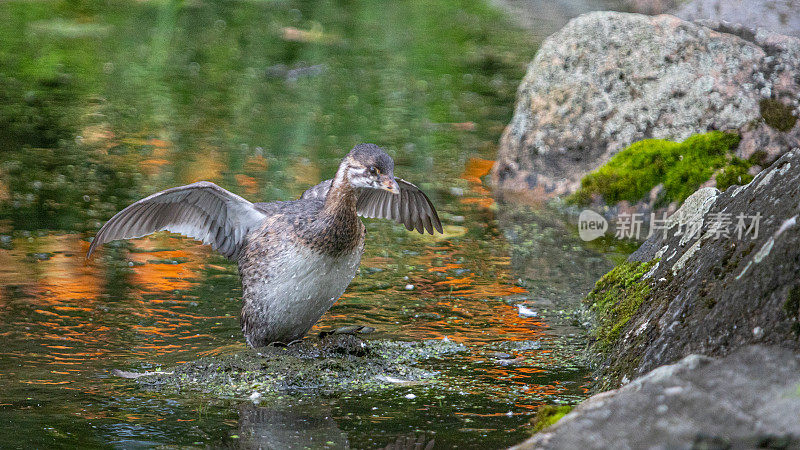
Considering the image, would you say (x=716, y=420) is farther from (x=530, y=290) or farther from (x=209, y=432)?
(x=530, y=290)

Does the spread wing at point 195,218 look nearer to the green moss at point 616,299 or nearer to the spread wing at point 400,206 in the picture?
the spread wing at point 400,206

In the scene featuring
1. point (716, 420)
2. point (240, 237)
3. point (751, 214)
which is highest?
point (751, 214)

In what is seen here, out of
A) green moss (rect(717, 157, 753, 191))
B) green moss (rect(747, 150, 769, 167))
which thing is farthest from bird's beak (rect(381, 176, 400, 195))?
green moss (rect(747, 150, 769, 167))

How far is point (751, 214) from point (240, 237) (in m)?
2.91

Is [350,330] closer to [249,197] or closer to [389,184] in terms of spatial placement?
[389,184]

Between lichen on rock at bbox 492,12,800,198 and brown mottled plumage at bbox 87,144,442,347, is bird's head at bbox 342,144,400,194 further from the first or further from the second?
lichen on rock at bbox 492,12,800,198

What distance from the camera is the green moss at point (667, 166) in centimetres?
858

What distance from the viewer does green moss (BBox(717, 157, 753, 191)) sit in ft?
27.6

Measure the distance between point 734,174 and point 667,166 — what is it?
0.57 meters

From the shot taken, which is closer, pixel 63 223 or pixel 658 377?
pixel 658 377

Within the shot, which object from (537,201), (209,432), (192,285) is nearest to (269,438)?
(209,432)

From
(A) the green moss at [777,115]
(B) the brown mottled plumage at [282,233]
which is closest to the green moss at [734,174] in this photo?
(A) the green moss at [777,115]

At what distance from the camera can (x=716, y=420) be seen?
2.91 meters

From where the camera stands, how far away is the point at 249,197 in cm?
891
